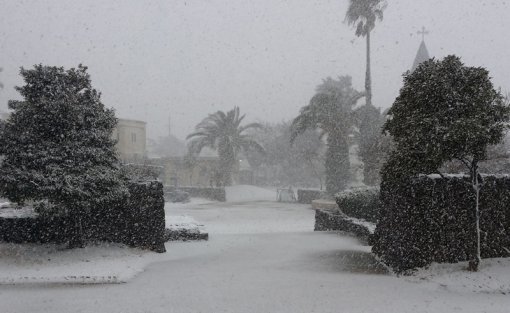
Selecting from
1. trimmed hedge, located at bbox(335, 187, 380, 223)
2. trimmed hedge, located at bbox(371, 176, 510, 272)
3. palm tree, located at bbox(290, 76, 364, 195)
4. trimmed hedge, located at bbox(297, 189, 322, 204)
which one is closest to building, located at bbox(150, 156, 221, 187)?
trimmed hedge, located at bbox(297, 189, 322, 204)

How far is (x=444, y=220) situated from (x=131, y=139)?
4842 cm

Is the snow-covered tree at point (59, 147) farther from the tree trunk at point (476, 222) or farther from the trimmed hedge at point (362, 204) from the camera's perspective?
the trimmed hedge at point (362, 204)

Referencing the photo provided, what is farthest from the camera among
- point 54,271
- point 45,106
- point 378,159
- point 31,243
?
point 378,159

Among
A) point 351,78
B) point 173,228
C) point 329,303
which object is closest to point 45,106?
point 173,228

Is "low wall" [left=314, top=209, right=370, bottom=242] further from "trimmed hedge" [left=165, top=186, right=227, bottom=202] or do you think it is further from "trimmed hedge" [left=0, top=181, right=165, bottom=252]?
"trimmed hedge" [left=165, top=186, right=227, bottom=202]

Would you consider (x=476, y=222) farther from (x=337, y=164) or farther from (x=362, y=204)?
(x=337, y=164)

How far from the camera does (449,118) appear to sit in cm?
738

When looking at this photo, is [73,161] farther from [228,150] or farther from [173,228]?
[228,150]

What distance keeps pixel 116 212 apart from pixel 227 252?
10.0 feet

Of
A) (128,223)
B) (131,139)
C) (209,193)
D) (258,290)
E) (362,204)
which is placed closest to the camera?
(258,290)

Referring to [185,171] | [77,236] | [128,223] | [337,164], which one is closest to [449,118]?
[128,223]

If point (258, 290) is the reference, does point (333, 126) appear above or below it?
above

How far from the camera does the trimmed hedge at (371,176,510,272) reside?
8070mm

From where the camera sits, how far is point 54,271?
8500 millimetres
